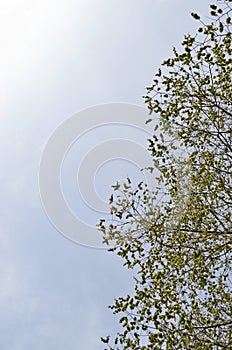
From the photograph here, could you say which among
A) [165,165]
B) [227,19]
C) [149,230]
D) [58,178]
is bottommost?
[149,230]

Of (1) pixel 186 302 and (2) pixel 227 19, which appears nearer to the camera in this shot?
(2) pixel 227 19

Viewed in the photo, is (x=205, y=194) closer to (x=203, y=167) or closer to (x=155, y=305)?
(x=203, y=167)

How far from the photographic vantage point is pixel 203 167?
5512 millimetres

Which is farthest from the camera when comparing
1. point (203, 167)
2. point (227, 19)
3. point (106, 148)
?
point (106, 148)

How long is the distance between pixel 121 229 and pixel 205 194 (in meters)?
0.97

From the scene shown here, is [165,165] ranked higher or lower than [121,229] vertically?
higher

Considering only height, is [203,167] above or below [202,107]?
below

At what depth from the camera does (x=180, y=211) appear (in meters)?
5.69

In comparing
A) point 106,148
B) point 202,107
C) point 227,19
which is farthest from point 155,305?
point 106,148

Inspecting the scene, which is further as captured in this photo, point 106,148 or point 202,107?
point 106,148

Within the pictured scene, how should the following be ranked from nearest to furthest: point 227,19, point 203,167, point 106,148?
1. point 227,19
2. point 203,167
3. point 106,148

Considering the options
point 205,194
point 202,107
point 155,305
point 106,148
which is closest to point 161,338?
point 155,305

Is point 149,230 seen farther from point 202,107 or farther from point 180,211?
point 202,107

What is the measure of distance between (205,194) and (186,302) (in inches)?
47.7
